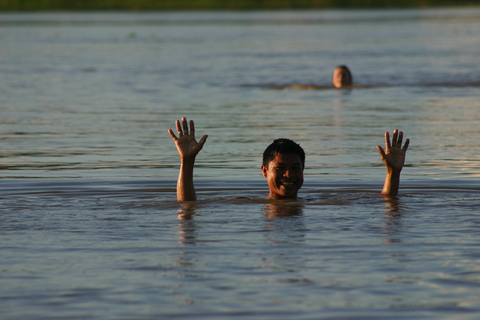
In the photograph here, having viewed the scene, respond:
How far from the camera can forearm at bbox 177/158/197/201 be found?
35.4 ft

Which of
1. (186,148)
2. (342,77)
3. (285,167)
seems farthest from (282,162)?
(342,77)

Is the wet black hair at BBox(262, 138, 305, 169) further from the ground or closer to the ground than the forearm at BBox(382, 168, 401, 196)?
further from the ground

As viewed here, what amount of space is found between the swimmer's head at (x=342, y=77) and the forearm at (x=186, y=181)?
17480 mm

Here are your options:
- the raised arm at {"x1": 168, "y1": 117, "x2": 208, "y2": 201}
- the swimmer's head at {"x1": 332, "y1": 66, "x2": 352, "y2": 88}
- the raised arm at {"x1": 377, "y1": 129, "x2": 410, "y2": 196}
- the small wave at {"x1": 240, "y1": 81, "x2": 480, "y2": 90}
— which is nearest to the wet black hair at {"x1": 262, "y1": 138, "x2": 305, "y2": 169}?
the raised arm at {"x1": 168, "y1": 117, "x2": 208, "y2": 201}

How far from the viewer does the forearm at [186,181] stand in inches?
425

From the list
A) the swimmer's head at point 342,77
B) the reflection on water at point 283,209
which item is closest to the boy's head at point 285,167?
the reflection on water at point 283,209

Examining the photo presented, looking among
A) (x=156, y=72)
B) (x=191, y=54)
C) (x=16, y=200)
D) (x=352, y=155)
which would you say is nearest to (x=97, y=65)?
(x=156, y=72)

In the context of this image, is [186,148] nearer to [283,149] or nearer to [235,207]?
[235,207]

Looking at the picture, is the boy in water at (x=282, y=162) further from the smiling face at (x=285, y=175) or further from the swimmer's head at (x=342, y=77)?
the swimmer's head at (x=342, y=77)

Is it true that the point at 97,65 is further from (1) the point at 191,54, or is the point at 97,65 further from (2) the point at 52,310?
(2) the point at 52,310

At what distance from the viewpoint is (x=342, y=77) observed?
28453mm

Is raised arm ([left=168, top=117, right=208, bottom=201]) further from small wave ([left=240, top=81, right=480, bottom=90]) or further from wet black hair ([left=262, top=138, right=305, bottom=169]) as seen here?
small wave ([left=240, top=81, right=480, bottom=90])

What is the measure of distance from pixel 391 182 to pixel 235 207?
5.78 ft

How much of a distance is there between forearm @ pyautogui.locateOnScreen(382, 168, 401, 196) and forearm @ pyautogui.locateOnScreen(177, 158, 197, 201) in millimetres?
2124
